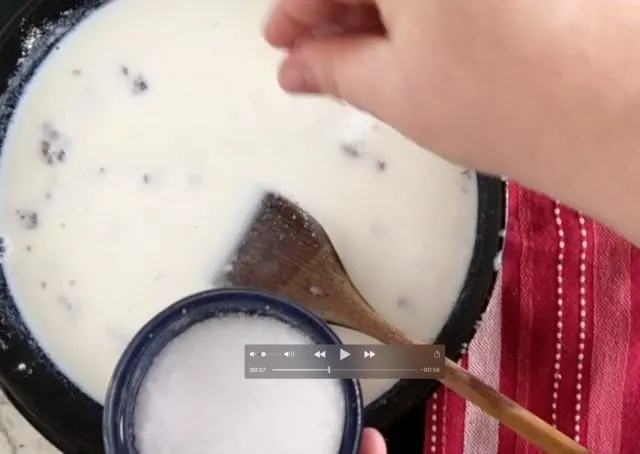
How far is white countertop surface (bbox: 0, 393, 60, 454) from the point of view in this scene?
71 centimetres

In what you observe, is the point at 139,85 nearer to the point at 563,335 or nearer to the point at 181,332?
the point at 181,332

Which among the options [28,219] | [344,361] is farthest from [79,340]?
[344,361]

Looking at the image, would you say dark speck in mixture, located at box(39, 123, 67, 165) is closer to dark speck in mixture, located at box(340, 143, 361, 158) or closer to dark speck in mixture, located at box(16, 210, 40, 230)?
dark speck in mixture, located at box(16, 210, 40, 230)

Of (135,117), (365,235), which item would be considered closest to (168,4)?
(135,117)

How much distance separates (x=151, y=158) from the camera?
66 cm

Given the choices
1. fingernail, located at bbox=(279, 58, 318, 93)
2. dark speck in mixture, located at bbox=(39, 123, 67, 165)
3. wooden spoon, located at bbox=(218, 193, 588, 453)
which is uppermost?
fingernail, located at bbox=(279, 58, 318, 93)

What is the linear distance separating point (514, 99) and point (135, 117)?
1.02 feet

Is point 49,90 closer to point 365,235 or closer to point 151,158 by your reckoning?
point 151,158

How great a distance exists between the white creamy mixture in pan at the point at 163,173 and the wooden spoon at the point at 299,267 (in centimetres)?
1

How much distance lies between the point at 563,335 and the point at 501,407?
4.5 inches

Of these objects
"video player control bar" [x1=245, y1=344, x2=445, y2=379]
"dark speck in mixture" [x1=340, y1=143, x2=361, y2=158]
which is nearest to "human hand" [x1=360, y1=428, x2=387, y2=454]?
"video player control bar" [x1=245, y1=344, x2=445, y2=379]

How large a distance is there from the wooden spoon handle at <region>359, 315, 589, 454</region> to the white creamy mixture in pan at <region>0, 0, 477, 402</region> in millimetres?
50

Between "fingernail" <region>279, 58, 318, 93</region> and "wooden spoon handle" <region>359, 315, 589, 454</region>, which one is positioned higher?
"fingernail" <region>279, 58, 318, 93</region>

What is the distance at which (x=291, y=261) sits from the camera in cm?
64
